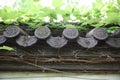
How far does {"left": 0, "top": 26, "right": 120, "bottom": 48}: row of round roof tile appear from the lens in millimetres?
2650

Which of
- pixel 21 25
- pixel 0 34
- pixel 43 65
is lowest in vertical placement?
pixel 43 65

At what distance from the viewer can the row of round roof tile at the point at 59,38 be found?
8.70 feet

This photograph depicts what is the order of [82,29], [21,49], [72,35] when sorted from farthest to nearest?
1. [82,29]
2. [21,49]
3. [72,35]

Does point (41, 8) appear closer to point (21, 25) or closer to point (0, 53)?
point (21, 25)

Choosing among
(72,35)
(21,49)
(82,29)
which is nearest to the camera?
(72,35)

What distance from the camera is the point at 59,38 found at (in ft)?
8.86

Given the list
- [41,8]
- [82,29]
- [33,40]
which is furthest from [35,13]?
[82,29]

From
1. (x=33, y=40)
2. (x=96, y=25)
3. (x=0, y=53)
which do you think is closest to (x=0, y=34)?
(x=0, y=53)

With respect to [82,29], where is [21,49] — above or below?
below

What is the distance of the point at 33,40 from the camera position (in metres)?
2.68

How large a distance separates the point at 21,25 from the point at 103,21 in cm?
97

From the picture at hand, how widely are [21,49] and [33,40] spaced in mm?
230

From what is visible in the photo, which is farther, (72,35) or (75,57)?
(75,57)

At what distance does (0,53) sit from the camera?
285 centimetres
